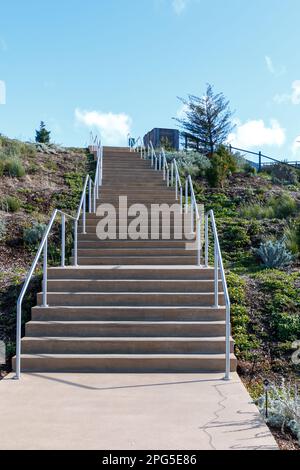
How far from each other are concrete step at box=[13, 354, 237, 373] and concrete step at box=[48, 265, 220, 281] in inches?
69.3

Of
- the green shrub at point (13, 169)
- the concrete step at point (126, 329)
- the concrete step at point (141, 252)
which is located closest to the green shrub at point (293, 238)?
the concrete step at point (141, 252)

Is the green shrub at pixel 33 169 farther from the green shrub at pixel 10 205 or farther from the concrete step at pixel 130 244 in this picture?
the concrete step at pixel 130 244

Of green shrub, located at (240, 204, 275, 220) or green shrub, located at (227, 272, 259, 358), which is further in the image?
green shrub, located at (240, 204, 275, 220)

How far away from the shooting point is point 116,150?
17625 millimetres

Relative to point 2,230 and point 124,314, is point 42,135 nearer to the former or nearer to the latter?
point 2,230

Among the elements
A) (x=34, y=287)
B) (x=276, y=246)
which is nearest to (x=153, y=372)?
(x=34, y=287)

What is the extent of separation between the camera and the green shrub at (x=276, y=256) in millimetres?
8602

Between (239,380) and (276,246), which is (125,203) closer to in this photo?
(276,246)

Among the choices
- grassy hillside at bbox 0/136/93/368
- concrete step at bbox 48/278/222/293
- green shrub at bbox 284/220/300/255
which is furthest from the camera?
green shrub at bbox 284/220/300/255

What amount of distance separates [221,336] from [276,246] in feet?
10.4

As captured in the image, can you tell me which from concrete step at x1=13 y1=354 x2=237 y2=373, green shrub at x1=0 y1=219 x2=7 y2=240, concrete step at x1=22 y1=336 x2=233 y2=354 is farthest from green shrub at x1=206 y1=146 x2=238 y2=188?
concrete step at x1=13 y1=354 x2=237 y2=373

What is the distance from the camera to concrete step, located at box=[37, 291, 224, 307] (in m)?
6.57

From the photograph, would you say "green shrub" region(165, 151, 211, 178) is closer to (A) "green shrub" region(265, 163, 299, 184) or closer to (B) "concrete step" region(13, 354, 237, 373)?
(A) "green shrub" region(265, 163, 299, 184)

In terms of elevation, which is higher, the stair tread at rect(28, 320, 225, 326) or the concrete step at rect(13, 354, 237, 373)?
the stair tread at rect(28, 320, 225, 326)
